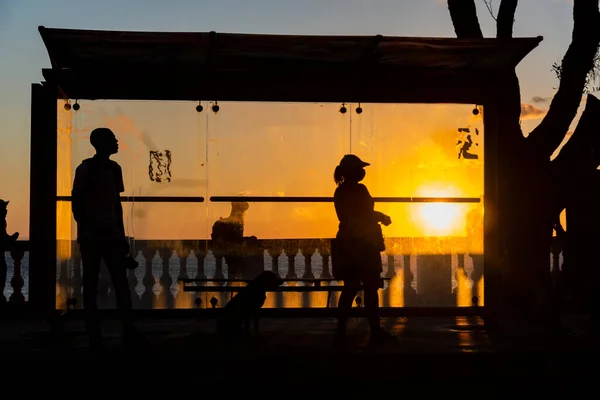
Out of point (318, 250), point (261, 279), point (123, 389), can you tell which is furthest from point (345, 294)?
point (318, 250)

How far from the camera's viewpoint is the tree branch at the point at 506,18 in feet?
46.8

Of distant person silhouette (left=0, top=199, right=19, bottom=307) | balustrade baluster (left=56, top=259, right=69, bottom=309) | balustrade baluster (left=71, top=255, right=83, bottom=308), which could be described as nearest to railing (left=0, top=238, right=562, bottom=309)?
distant person silhouette (left=0, top=199, right=19, bottom=307)

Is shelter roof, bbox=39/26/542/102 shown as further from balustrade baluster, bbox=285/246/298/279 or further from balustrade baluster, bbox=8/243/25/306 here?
balustrade baluster, bbox=8/243/25/306

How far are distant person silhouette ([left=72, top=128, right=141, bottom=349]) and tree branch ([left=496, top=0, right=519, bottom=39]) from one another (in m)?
7.39

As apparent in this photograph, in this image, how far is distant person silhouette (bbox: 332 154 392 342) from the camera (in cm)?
941

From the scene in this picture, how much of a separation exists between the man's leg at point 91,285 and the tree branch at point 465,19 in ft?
23.6

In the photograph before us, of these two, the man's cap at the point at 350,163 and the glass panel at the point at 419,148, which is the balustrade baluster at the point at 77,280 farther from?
the man's cap at the point at 350,163

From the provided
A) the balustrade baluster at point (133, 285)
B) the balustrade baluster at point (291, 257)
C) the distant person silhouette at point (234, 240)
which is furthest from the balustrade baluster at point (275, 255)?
the balustrade baluster at point (133, 285)

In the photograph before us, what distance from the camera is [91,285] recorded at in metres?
8.82

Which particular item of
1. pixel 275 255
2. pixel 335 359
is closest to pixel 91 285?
pixel 335 359

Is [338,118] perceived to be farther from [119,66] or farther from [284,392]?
[284,392]

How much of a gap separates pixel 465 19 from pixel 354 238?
19.0ft

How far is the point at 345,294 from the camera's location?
948 cm

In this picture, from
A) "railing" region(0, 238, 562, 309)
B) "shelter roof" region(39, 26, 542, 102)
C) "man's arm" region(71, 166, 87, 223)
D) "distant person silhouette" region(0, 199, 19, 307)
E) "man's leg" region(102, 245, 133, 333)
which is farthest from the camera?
"distant person silhouette" region(0, 199, 19, 307)
